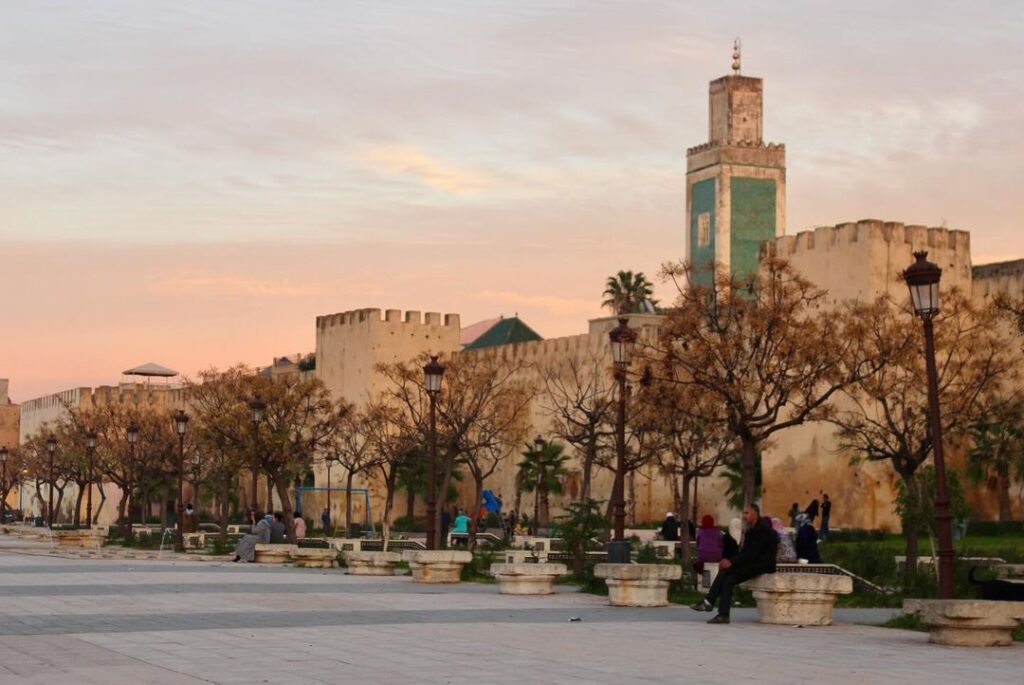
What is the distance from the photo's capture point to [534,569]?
60.2ft

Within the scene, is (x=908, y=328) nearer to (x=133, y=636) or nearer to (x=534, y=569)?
(x=534, y=569)

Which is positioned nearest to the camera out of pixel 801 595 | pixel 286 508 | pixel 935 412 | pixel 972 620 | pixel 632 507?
pixel 972 620

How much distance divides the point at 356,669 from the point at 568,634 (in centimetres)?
317

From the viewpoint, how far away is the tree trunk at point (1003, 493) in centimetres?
4125

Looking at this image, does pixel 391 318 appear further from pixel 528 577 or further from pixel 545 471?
pixel 528 577

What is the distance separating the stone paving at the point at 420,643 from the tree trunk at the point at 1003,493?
82.6 feet

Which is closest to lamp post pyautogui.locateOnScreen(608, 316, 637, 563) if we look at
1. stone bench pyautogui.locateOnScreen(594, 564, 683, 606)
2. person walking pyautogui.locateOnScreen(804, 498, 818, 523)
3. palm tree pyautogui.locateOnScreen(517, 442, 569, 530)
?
stone bench pyautogui.locateOnScreen(594, 564, 683, 606)

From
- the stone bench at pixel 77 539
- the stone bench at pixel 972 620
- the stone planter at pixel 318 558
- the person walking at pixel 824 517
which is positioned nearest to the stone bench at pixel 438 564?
the stone planter at pixel 318 558

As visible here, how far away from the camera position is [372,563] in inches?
939

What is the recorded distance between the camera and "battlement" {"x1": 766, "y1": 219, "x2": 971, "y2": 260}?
141 feet

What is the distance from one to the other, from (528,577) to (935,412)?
5840 mm

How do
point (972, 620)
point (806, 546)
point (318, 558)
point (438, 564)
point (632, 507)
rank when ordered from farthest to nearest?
point (632, 507) < point (318, 558) < point (438, 564) < point (806, 546) < point (972, 620)

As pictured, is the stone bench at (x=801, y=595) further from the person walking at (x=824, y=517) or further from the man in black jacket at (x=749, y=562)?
the person walking at (x=824, y=517)

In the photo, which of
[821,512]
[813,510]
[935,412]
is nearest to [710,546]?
[935,412]
